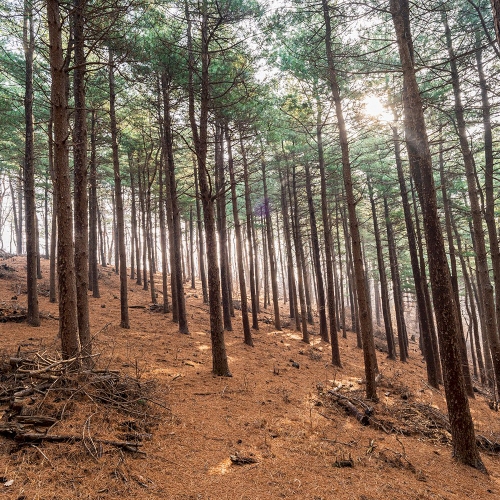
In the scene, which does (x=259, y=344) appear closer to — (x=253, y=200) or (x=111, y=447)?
(x=111, y=447)

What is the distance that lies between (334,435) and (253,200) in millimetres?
20202

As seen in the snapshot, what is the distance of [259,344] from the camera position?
13.0 meters

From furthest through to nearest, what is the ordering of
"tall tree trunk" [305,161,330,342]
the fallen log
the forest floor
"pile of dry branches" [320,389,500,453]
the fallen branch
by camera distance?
"tall tree trunk" [305,161,330,342]
the fallen log
"pile of dry branches" [320,389,500,453]
the fallen branch
the forest floor

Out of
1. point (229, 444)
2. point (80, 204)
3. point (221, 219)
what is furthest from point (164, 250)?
point (229, 444)

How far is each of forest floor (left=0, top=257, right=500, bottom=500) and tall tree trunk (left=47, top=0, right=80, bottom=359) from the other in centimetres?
88

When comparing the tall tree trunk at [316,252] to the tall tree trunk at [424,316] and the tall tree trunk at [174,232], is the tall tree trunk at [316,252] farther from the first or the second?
the tall tree trunk at [174,232]

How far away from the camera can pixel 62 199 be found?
17.2 ft

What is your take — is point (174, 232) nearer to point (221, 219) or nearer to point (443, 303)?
point (221, 219)

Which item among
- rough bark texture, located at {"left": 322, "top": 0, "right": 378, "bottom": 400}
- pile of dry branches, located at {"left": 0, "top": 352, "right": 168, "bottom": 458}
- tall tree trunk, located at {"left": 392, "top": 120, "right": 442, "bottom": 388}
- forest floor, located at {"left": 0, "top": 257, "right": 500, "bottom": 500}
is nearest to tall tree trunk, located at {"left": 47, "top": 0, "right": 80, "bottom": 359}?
pile of dry branches, located at {"left": 0, "top": 352, "right": 168, "bottom": 458}

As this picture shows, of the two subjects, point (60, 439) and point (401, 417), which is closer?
point (60, 439)

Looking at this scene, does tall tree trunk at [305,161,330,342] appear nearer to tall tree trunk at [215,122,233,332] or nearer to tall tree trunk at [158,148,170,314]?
tall tree trunk at [215,122,233,332]

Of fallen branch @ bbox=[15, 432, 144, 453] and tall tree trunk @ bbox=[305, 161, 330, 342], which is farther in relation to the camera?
tall tree trunk @ bbox=[305, 161, 330, 342]

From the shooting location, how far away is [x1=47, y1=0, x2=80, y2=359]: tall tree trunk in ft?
16.9

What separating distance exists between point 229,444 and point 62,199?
16.5 feet
